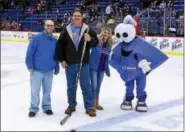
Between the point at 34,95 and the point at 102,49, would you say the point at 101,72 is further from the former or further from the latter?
the point at 34,95

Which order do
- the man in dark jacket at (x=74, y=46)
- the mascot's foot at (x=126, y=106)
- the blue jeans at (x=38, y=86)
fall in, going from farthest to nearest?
the mascot's foot at (x=126, y=106) < the blue jeans at (x=38, y=86) < the man in dark jacket at (x=74, y=46)

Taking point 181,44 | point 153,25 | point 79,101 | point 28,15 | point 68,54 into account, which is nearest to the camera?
point 68,54

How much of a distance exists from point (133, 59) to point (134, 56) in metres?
0.04

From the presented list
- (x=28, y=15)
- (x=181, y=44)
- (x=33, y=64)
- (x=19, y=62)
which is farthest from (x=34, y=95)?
(x=28, y=15)

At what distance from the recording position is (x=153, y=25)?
12.8 m

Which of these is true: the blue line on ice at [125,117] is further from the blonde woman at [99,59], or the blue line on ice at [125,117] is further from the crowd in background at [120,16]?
the crowd in background at [120,16]

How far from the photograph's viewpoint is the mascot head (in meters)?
4.97

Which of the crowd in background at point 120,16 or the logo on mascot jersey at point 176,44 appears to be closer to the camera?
the logo on mascot jersey at point 176,44

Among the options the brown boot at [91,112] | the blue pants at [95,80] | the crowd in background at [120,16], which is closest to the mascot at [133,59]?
the blue pants at [95,80]

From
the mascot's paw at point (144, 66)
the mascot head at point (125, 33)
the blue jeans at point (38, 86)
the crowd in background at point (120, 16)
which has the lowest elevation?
the blue jeans at point (38, 86)

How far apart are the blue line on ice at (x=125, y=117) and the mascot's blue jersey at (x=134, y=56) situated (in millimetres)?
487

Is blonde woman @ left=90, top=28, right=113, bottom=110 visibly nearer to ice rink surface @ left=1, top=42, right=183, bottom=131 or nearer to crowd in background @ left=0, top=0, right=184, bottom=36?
ice rink surface @ left=1, top=42, right=183, bottom=131

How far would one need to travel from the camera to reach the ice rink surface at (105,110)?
4.25m

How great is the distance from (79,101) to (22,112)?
0.98 m
